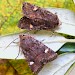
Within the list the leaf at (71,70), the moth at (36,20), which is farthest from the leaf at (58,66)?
the moth at (36,20)

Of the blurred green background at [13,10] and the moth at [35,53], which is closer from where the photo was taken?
the moth at [35,53]

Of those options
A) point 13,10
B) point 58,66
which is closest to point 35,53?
point 58,66

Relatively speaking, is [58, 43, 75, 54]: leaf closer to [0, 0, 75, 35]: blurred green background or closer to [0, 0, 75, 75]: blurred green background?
[0, 0, 75, 75]: blurred green background

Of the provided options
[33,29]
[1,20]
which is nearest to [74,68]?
[33,29]

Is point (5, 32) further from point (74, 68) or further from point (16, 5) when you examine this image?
point (74, 68)

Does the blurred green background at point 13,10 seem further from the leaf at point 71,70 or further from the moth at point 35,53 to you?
the leaf at point 71,70

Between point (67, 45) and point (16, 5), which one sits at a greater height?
point (16, 5)
